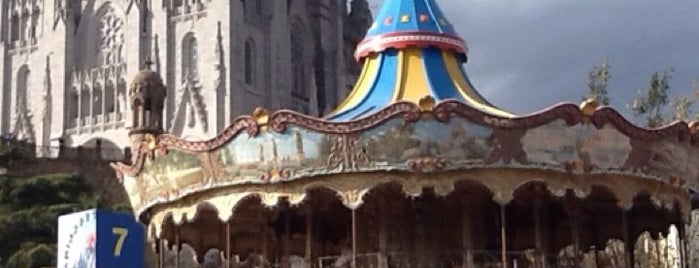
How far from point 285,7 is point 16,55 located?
574 inches

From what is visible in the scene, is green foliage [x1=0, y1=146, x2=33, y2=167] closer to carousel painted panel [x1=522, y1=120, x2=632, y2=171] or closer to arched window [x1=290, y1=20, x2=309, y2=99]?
arched window [x1=290, y1=20, x2=309, y2=99]

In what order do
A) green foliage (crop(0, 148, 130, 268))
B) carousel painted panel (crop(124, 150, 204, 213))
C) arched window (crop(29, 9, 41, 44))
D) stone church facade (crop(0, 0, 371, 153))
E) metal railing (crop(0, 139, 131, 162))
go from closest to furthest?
1. carousel painted panel (crop(124, 150, 204, 213))
2. green foliage (crop(0, 148, 130, 268))
3. metal railing (crop(0, 139, 131, 162))
4. stone church facade (crop(0, 0, 371, 153))
5. arched window (crop(29, 9, 41, 44))

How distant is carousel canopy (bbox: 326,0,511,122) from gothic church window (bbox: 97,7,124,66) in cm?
4431

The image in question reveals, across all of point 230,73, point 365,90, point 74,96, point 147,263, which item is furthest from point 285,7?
point 365,90

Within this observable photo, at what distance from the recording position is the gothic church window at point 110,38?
206ft

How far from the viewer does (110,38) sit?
208ft

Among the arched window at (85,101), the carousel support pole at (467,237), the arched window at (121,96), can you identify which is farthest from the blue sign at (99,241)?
the arched window at (85,101)

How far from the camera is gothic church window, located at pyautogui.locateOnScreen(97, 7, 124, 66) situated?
62.9m

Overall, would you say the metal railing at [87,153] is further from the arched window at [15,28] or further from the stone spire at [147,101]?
the stone spire at [147,101]

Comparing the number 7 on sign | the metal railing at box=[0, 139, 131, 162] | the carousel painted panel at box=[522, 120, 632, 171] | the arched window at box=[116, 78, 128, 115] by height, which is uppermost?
the arched window at box=[116, 78, 128, 115]

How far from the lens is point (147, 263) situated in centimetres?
3588

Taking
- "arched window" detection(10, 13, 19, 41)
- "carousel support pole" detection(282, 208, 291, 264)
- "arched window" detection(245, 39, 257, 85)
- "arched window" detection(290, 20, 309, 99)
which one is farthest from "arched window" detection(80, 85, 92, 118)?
"carousel support pole" detection(282, 208, 291, 264)

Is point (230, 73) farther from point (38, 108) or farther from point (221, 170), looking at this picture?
point (221, 170)

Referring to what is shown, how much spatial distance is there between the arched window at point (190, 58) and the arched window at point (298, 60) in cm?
669
